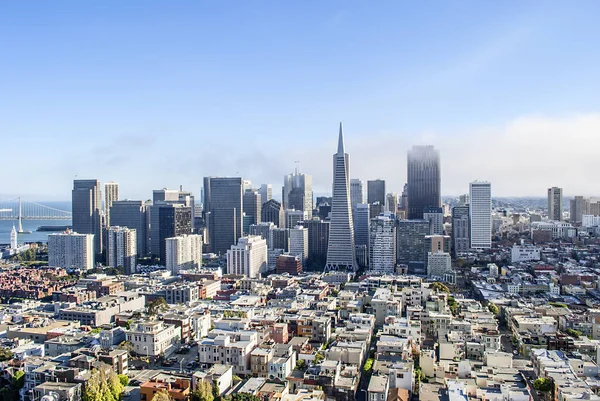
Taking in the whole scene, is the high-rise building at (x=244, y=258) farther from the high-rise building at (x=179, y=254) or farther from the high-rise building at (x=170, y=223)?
the high-rise building at (x=170, y=223)

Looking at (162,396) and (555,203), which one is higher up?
(555,203)

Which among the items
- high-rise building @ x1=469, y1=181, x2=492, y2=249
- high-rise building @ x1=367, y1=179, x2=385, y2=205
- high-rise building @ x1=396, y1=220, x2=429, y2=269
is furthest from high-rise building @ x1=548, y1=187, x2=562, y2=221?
high-rise building @ x1=396, y1=220, x2=429, y2=269

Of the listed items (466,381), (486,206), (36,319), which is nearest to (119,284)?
(36,319)

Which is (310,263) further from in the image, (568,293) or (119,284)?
(568,293)

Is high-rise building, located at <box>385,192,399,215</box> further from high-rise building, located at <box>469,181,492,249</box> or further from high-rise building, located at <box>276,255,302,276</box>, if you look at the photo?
high-rise building, located at <box>276,255,302,276</box>

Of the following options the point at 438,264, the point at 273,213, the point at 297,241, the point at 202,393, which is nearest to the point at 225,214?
the point at 273,213

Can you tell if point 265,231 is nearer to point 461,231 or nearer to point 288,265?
point 288,265
